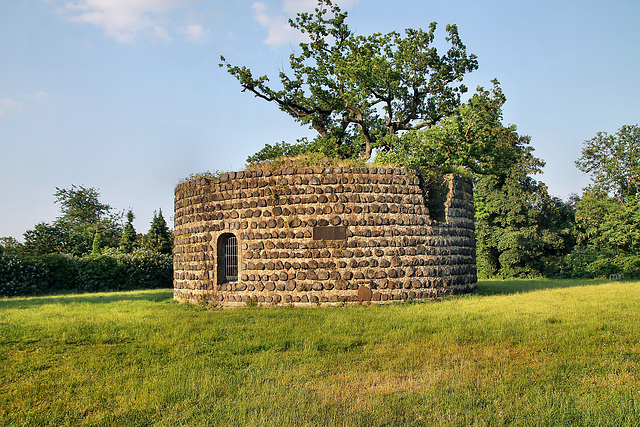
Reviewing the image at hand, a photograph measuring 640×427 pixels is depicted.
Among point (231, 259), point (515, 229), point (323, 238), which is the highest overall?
point (515, 229)

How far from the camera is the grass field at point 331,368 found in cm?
486

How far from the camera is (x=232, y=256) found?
1348 centimetres

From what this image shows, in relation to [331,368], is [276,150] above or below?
above

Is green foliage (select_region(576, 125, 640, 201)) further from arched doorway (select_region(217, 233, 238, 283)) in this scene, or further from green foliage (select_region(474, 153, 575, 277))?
arched doorway (select_region(217, 233, 238, 283))

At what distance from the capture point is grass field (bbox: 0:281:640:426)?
4.86 m

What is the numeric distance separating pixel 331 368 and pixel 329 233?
6006 mm

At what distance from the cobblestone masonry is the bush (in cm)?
1185

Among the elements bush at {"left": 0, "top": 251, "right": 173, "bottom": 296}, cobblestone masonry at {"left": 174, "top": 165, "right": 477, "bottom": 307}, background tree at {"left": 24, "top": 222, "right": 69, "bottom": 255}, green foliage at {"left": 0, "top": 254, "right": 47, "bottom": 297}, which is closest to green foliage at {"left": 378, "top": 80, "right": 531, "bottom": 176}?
cobblestone masonry at {"left": 174, "top": 165, "right": 477, "bottom": 307}

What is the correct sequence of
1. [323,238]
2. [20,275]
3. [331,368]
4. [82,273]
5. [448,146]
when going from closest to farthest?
[331,368] < [323,238] < [448,146] < [20,275] < [82,273]

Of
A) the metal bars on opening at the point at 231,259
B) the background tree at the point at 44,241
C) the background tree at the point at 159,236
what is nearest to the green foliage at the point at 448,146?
the metal bars on opening at the point at 231,259

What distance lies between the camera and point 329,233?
12297 mm

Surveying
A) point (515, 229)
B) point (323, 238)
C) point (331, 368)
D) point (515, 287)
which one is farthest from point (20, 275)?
point (515, 229)

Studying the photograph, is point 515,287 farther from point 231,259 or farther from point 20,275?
point 20,275

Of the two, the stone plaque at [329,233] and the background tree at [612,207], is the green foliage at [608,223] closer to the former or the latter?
the background tree at [612,207]
